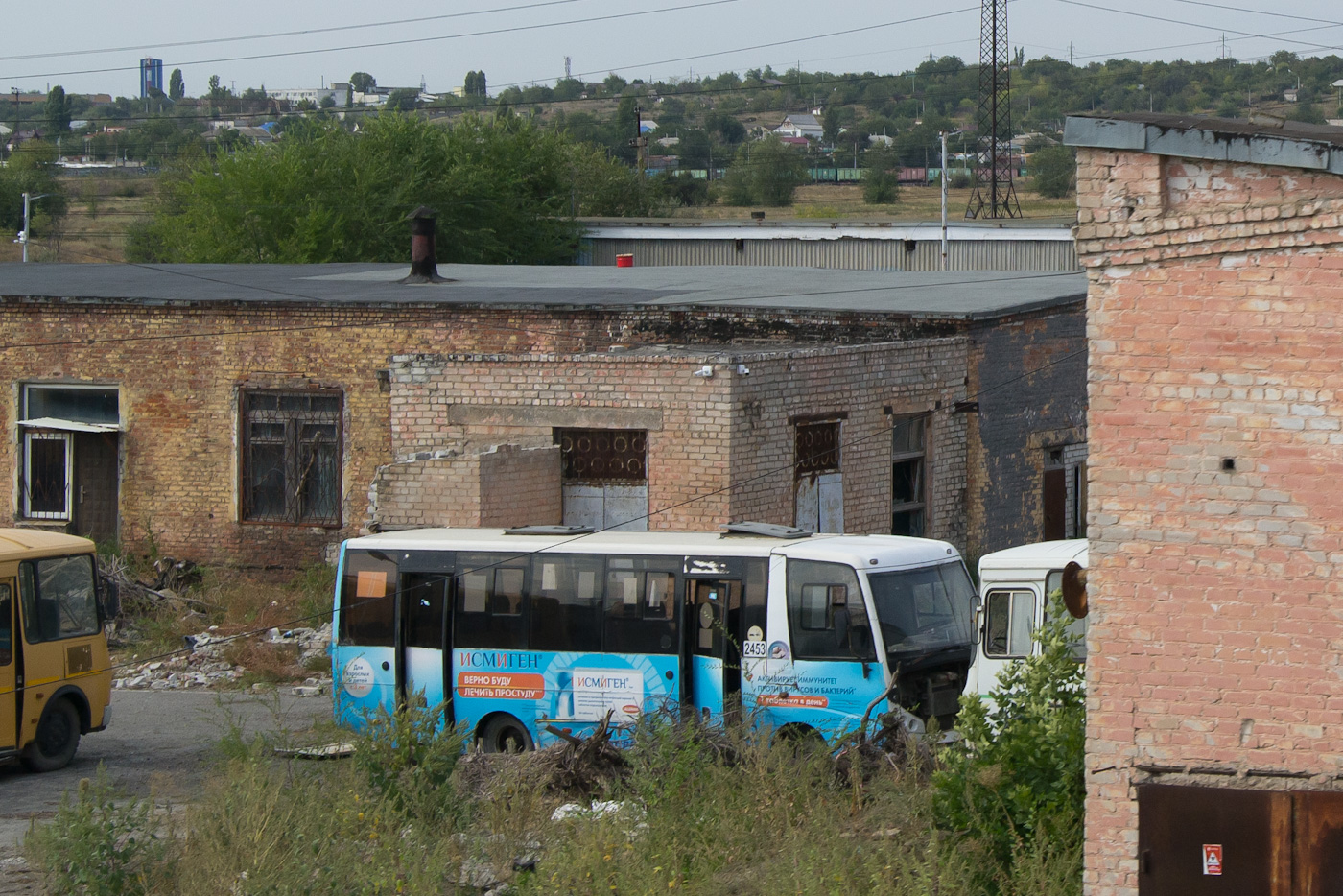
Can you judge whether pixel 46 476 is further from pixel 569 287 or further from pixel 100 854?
pixel 100 854

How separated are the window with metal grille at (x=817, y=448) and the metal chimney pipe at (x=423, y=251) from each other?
9.43 metres

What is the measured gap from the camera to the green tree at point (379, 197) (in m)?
48.2

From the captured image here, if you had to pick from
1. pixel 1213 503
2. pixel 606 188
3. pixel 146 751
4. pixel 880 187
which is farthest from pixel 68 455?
pixel 880 187

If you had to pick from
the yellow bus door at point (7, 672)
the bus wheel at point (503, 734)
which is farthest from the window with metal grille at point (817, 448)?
the yellow bus door at point (7, 672)

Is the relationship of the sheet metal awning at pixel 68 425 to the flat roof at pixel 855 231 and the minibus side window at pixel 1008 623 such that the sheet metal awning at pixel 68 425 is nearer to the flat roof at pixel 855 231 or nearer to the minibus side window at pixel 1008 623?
the minibus side window at pixel 1008 623

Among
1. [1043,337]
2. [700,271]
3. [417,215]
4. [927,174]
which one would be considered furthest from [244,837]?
[927,174]

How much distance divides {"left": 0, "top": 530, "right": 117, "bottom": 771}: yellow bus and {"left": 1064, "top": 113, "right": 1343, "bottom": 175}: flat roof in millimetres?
9742

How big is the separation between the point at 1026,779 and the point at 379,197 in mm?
43405

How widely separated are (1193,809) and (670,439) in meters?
10.2

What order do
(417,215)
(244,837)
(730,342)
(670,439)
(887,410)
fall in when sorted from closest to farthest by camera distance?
1. (244,837)
2. (670,439)
3. (887,410)
4. (730,342)
5. (417,215)

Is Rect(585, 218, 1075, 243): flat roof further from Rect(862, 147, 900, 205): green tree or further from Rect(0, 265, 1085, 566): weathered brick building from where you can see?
Rect(862, 147, 900, 205): green tree

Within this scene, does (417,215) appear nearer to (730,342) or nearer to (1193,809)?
(730,342)

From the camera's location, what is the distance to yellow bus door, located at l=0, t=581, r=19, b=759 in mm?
13102

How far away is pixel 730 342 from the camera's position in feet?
71.2
